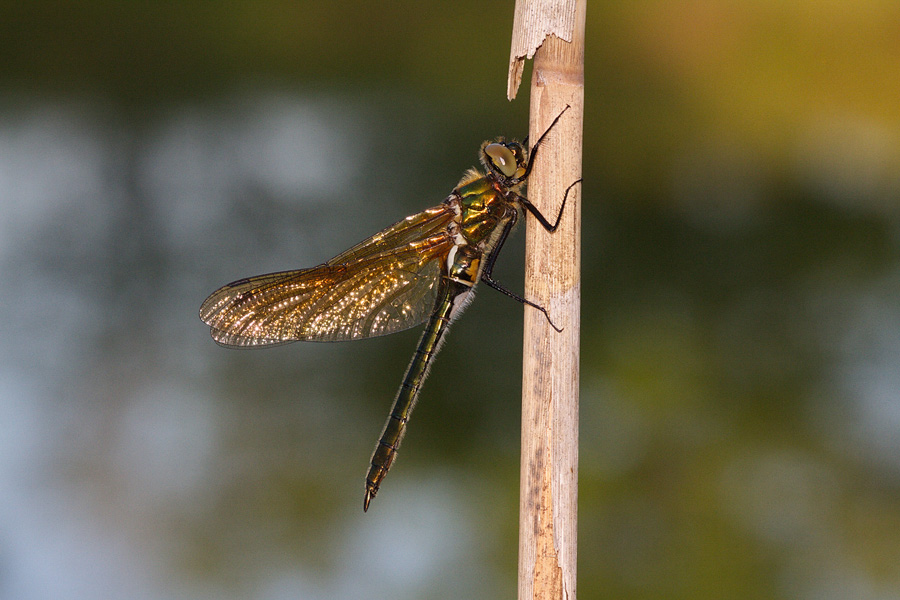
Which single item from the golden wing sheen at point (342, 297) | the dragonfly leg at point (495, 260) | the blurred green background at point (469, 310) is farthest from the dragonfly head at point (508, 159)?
the blurred green background at point (469, 310)

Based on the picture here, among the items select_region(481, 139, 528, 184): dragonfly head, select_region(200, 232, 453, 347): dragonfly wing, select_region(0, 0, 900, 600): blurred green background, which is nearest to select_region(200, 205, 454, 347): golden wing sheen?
select_region(200, 232, 453, 347): dragonfly wing

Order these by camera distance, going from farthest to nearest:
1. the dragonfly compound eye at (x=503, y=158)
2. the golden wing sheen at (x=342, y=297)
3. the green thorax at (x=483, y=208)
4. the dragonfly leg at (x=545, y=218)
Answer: the golden wing sheen at (x=342, y=297) < the green thorax at (x=483, y=208) < the dragonfly compound eye at (x=503, y=158) < the dragonfly leg at (x=545, y=218)

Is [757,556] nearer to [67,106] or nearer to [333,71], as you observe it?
[333,71]

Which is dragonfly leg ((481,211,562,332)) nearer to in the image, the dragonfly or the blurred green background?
the dragonfly

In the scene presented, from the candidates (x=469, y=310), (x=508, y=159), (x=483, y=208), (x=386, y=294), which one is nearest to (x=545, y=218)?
(x=508, y=159)

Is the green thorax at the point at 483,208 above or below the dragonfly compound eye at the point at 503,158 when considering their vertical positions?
below

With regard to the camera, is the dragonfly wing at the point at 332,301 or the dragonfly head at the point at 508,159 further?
the dragonfly wing at the point at 332,301

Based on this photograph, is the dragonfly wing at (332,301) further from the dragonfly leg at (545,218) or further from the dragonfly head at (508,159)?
the dragonfly leg at (545,218)
